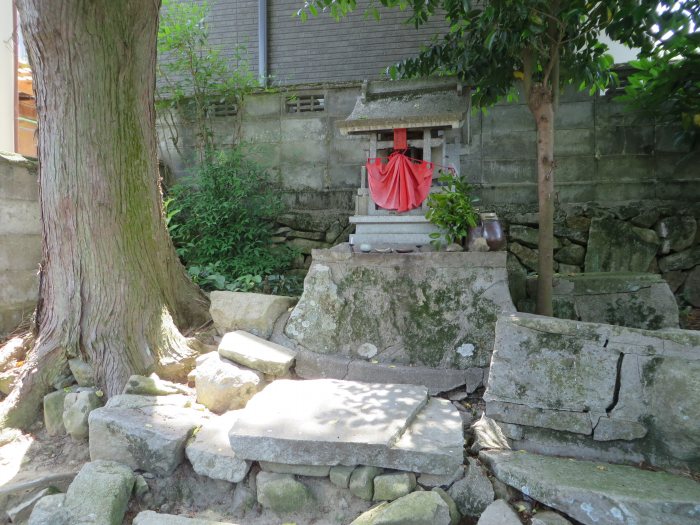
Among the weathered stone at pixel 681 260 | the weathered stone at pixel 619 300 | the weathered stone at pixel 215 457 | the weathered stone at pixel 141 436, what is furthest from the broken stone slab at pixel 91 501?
the weathered stone at pixel 681 260

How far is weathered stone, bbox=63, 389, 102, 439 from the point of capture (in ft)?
13.6

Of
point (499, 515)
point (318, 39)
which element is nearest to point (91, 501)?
point (499, 515)

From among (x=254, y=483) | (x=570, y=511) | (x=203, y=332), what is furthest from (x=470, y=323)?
(x=203, y=332)

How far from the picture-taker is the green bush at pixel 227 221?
7.11 m

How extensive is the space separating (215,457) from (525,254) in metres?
5.59

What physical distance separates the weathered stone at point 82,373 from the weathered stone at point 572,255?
21.2 feet

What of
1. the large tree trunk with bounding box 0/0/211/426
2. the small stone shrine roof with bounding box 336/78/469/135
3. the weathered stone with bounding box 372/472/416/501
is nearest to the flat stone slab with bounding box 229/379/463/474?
the weathered stone with bounding box 372/472/416/501

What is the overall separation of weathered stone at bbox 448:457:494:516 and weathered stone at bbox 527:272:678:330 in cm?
252

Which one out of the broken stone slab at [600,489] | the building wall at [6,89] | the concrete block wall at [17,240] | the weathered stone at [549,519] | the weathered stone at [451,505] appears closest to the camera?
the broken stone slab at [600,489]

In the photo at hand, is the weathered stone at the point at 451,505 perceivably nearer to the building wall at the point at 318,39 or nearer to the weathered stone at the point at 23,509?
the weathered stone at the point at 23,509

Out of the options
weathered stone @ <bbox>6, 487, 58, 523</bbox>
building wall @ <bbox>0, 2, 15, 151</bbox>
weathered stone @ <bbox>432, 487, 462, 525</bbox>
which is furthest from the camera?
building wall @ <bbox>0, 2, 15, 151</bbox>

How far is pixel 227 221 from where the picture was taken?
7.32m

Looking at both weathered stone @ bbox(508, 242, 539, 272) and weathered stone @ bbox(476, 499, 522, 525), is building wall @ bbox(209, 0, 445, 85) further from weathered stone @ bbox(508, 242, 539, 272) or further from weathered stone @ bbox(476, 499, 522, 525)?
weathered stone @ bbox(476, 499, 522, 525)

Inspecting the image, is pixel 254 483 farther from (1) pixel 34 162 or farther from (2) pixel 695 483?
(1) pixel 34 162
